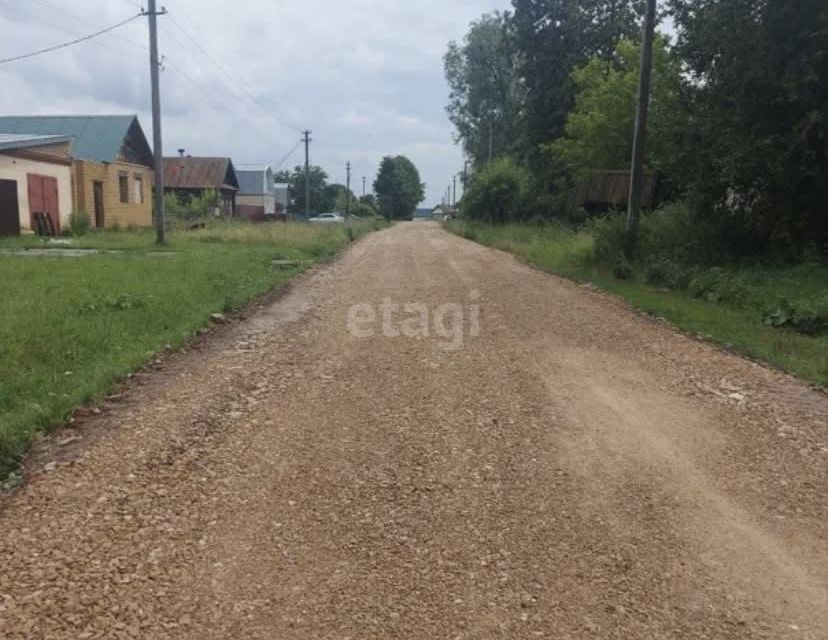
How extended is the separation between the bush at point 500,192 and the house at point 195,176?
21.6 m

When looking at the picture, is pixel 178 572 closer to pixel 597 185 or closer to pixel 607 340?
pixel 607 340

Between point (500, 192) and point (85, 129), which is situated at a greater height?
point (85, 129)

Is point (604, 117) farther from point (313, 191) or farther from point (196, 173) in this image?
point (313, 191)

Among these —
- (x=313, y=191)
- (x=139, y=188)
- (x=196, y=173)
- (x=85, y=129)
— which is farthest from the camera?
(x=313, y=191)

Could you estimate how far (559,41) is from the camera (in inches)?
1668

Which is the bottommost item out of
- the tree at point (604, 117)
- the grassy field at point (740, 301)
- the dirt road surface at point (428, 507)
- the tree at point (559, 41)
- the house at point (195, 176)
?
the dirt road surface at point (428, 507)

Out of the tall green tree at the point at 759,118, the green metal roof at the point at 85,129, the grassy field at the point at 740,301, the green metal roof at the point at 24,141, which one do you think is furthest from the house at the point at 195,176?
the tall green tree at the point at 759,118

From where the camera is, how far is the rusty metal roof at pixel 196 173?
2247 inches

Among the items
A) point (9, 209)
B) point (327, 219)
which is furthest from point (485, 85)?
point (9, 209)

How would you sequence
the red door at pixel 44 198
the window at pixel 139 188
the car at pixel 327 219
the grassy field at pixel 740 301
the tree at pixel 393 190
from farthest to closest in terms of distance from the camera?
the tree at pixel 393 190
the car at pixel 327 219
the window at pixel 139 188
the red door at pixel 44 198
the grassy field at pixel 740 301

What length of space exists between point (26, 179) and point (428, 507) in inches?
1088

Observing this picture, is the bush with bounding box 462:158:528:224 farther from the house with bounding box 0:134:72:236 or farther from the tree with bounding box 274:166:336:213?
the tree with bounding box 274:166:336:213

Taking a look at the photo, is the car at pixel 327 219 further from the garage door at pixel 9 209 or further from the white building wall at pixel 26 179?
the garage door at pixel 9 209

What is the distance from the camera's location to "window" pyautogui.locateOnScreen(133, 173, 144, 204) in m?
39.0
